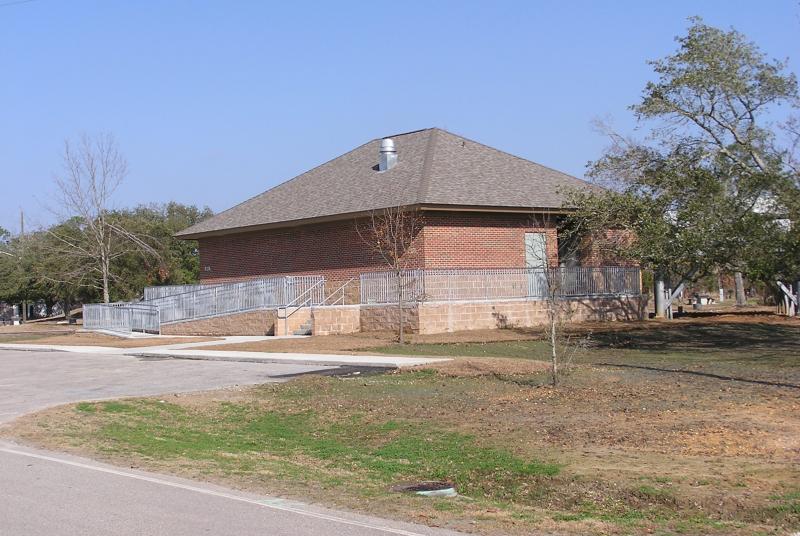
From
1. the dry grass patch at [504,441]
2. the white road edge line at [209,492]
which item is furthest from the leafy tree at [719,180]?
the white road edge line at [209,492]

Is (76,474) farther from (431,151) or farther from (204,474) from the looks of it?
(431,151)

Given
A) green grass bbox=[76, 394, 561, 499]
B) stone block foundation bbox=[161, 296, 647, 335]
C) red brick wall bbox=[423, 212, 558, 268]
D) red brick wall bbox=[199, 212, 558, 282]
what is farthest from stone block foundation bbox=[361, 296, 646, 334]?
green grass bbox=[76, 394, 561, 499]

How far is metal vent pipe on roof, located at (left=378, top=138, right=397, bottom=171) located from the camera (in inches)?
1553

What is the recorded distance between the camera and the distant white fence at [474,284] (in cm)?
3209

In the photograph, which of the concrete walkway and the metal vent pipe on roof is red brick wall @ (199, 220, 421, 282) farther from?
the concrete walkway

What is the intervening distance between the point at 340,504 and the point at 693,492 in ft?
11.5

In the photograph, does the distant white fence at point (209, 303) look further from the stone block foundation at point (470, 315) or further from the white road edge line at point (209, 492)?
the white road edge line at point (209, 492)

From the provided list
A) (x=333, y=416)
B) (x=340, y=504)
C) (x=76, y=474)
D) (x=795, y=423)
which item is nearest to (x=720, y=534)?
(x=340, y=504)

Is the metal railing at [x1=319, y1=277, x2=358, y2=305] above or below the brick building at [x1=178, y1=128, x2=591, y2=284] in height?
below

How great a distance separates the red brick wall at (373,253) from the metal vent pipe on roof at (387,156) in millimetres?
3937

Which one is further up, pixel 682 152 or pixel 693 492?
pixel 682 152

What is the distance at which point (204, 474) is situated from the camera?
1016 centimetres

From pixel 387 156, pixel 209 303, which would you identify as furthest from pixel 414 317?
pixel 387 156

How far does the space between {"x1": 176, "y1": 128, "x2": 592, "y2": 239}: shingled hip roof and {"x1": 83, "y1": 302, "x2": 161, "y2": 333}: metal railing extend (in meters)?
5.21
